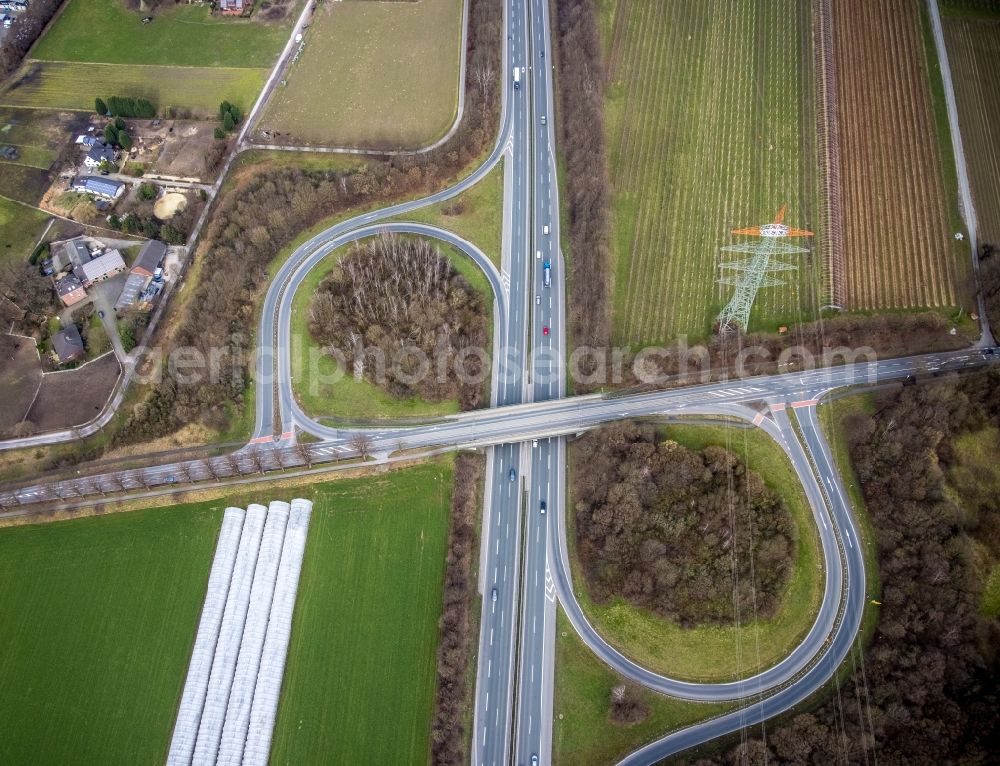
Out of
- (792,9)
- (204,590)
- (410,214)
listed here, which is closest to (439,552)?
(204,590)

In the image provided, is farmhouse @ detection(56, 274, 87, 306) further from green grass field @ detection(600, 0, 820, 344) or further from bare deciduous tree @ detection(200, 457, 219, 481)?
green grass field @ detection(600, 0, 820, 344)

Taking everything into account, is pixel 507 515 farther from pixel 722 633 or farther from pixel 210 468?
pixel 210 468

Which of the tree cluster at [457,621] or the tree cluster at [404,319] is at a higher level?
the tree cluster at [404,319]

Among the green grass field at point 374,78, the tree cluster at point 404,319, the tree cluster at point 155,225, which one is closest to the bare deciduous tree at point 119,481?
the tree cluster at point 404,319

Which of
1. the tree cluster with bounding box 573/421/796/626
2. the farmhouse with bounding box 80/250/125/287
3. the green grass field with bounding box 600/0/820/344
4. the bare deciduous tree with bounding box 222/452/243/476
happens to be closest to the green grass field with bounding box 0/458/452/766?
the bare deciduous tree with bounding box 222/452/243/476

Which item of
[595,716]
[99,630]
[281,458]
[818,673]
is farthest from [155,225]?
[818,673]

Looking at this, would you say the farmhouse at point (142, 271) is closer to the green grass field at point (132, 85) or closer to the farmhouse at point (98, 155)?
the farmhouse at point (98, 155)
